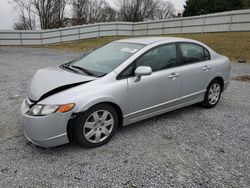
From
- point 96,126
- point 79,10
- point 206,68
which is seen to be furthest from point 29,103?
point 79,10

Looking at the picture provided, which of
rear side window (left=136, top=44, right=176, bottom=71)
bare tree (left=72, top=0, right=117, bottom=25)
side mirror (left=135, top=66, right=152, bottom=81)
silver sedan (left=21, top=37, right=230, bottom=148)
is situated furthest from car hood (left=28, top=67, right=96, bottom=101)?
bare tree (left=72, top=0, right=117, bottom=25)

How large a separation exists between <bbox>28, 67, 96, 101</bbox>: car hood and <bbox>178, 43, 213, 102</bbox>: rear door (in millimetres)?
1755

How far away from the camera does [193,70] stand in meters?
3.74

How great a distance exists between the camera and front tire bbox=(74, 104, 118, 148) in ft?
8.64

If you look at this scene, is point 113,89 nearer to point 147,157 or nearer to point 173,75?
point 147,157

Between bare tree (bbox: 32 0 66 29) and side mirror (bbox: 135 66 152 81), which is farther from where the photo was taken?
bare tree (bbox: 32 0 66 29)

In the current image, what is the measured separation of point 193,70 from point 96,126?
2118mm

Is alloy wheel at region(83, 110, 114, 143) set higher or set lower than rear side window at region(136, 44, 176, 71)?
lower

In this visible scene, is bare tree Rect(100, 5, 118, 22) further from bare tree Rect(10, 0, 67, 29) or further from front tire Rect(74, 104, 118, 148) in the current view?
front tire Rect(74, 104, 118, 148)

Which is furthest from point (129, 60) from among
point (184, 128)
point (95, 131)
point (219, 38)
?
point (219, 38)

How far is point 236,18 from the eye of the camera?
16734 mm

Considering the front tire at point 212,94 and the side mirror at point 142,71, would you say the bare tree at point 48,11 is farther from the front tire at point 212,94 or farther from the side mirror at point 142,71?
the side mirror at point 142,71

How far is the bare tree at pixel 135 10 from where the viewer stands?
123 feet

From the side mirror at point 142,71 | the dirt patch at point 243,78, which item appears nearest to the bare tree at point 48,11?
the dirt patch at point 243,78
